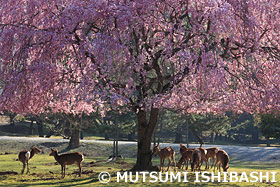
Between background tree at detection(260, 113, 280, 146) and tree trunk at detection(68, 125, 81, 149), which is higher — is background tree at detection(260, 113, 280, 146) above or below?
above

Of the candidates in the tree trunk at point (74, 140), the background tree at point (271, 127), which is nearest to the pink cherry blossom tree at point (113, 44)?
the background tree at point (271, 127)

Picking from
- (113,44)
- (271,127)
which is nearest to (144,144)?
(113,44)

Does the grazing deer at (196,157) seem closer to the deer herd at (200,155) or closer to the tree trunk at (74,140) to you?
the deer herd at (200,155)

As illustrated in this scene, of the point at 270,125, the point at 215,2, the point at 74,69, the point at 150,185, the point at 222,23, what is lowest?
the point at 150,185

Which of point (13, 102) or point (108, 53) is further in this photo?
point (13, 102)

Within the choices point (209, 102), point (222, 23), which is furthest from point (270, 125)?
point (222, 23)

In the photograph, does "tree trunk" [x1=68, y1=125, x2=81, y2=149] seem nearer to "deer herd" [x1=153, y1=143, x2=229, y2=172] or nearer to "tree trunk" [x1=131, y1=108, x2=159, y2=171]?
"tree trunk" [x1=131, y1=108, x2=159, y2=171]

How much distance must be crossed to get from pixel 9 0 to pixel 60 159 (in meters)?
6.89

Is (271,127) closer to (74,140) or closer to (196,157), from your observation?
(74,140)

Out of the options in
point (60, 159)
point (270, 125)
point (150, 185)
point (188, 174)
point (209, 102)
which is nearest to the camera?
point (150, 185)

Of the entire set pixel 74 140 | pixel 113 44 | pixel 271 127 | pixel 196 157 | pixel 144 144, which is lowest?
pixel 74 140

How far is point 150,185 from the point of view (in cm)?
1283

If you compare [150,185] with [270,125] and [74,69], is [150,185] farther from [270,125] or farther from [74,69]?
[270,125]

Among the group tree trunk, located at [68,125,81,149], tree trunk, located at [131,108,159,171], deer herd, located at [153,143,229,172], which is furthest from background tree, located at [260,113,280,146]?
tree trunk, located at [68,125,81,149]
